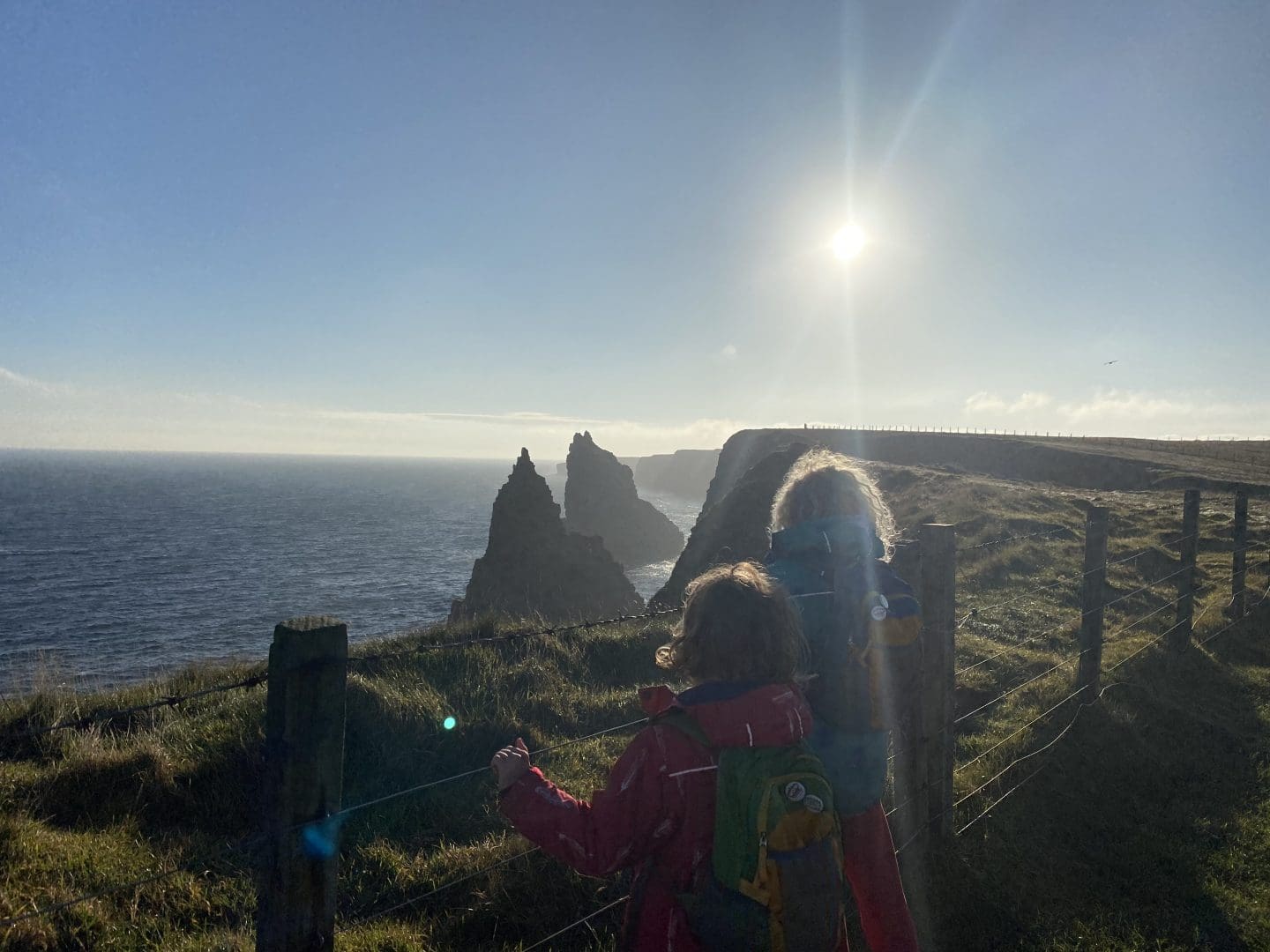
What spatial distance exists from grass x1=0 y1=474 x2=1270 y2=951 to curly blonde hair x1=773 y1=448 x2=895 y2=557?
2228 millimetres

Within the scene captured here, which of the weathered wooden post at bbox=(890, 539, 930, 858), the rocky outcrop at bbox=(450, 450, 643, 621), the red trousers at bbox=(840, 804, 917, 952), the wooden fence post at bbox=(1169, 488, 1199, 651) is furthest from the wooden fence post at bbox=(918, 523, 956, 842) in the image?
the rocky outcrop at bbox=(450, 450, 643, 621)

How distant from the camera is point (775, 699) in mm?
2197

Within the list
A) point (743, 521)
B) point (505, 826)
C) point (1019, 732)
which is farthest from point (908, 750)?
point (743, 521)

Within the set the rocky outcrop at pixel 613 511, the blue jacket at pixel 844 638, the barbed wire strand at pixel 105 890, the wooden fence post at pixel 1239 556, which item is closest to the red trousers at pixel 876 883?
the blue jacket at pixel 844 638

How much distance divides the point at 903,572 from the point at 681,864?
2760 mm

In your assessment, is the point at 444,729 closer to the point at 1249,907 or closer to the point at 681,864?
the point at 681,864

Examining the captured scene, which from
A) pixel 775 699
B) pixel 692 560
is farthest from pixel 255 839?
pixel 692 560

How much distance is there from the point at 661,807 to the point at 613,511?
295 feet

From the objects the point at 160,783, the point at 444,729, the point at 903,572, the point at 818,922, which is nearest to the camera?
the point at 818,922

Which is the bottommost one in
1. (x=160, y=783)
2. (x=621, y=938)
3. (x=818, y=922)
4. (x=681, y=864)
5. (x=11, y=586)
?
(x=11, y=586)

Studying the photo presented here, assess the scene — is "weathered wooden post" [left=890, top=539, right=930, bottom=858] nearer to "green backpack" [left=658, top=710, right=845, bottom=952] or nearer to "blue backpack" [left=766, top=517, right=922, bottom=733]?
"blue backpack" [left=766, top=517, right=922, bottom=733]

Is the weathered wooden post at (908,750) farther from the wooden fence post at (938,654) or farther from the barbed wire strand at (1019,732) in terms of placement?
the barbed wire strand at (1019,732)

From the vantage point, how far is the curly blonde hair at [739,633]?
2.27 metres

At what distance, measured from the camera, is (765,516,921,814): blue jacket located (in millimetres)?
3109
